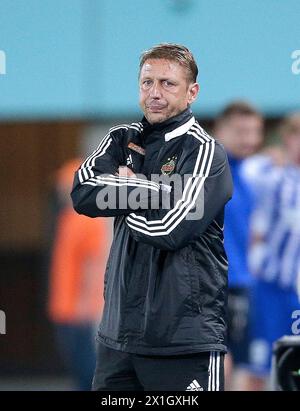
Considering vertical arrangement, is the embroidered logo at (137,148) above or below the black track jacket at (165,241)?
above

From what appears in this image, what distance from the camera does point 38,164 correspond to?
975 centimetres

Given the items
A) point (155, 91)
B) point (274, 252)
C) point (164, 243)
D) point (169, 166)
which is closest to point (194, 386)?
point (164, 243)

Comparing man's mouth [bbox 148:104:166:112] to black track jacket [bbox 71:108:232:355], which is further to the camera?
man's mouth [bbox 148:104:166:112]

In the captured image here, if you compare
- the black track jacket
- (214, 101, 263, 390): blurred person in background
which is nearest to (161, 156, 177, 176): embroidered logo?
the black track jacket

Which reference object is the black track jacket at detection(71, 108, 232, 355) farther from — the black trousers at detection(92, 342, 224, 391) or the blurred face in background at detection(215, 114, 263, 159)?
the blurred face in background at detection(215, 114, 263, 159)

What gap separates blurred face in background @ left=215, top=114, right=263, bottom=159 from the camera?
719cm

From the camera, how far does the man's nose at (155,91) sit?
467cm

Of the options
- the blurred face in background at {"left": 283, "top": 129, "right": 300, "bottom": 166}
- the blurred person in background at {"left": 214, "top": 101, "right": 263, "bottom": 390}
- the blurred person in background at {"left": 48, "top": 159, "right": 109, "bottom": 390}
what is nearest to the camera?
the blurred person in background at {"left": 214, "top": 101, "right": 263, "bottom": 390}

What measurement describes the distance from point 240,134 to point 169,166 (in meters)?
2.56

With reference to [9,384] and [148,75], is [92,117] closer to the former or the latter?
[9,384]

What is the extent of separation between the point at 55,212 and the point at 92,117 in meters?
0.84

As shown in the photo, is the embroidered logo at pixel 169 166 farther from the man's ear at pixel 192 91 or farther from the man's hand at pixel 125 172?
the man's ear at pixel 192 91

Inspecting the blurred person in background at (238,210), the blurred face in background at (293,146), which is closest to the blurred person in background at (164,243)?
the blurred person in background at (238,210)
